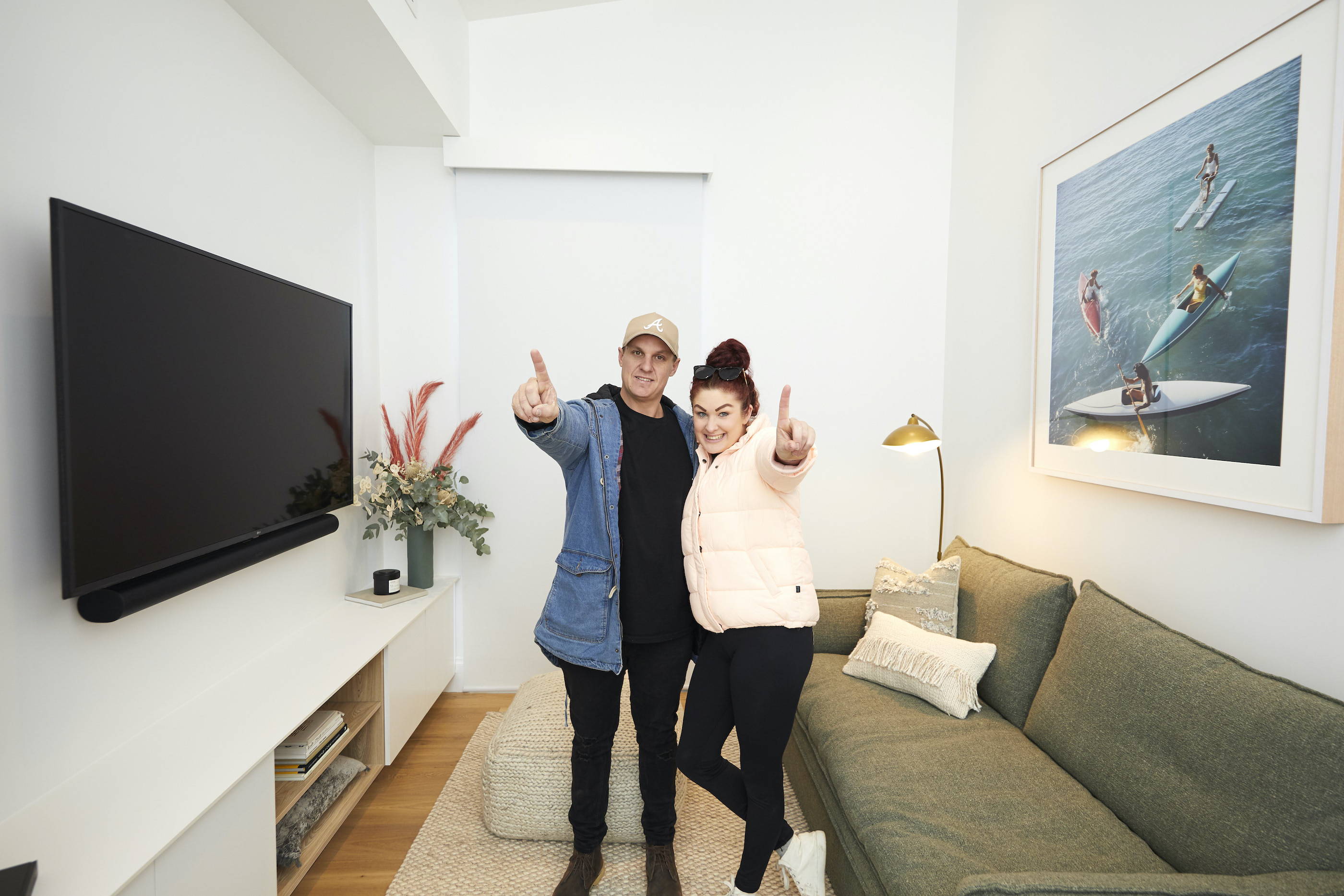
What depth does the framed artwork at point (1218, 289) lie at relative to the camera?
53.0 inches

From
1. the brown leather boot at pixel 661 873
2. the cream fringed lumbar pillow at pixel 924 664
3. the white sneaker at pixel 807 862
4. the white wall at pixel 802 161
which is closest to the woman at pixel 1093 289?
the white wall at pixel 802 161

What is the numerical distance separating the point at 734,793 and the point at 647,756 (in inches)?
10.6

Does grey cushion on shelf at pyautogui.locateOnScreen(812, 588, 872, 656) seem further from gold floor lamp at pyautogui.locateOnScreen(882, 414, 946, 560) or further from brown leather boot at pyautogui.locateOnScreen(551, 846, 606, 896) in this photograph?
brown leather boot at pyautogui.locateOnScreen(551, 846, 606, 896)

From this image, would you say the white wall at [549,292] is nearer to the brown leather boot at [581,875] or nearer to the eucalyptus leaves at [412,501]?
the eucalyptus leaves at [412,501]

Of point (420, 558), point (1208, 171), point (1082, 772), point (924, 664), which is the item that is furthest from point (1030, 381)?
point (420, 558)

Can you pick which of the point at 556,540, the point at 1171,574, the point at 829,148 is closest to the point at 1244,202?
the point at 1171,574

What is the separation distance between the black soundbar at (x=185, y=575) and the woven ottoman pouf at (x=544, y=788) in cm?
90

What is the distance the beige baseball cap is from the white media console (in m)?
1.32

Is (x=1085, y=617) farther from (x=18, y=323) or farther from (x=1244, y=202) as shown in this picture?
(x=18, y=323)

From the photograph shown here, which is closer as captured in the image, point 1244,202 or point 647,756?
point 1244,202

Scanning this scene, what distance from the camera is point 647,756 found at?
1.76 m

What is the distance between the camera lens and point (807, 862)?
163 centimetres

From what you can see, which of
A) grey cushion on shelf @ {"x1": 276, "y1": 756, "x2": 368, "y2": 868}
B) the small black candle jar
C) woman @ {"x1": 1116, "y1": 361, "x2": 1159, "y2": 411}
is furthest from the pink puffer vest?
the small black candle jar

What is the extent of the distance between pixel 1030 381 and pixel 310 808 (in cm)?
284
